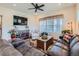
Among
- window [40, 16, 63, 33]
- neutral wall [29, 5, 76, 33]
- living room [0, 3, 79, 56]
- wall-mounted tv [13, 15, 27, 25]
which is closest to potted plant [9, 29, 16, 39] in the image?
living room [0, 3, 79, 56]

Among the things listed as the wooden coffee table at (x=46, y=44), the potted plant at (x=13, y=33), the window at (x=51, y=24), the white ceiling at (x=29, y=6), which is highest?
the white ceiling at (x=29, y=6)

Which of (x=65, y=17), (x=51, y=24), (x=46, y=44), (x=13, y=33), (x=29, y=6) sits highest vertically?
(x=29, y=6)

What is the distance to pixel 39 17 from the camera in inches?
71.3

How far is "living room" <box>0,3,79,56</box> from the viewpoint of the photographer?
5.31ft

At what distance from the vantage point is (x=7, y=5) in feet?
5.03

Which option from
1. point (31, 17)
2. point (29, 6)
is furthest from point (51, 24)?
point (29, 6)

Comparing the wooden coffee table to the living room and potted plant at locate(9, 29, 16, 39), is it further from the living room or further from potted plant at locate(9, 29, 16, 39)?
potted plant at locate(9, 29, 16, 39)

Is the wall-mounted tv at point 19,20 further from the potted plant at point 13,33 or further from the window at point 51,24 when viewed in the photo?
the window at point 51,24

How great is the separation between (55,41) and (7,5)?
1001 mm

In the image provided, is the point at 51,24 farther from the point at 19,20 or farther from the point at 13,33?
the point at 13,33

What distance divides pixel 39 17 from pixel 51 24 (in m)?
0.25

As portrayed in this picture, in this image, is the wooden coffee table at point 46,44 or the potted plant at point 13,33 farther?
the wooden coffee table at point 46,44

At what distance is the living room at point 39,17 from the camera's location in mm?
1617

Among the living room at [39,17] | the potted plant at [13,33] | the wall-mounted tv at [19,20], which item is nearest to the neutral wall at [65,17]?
the living room at [39,17]
